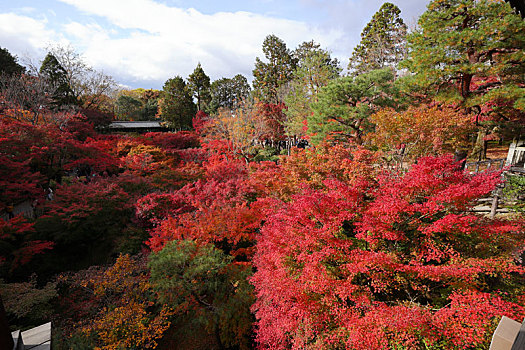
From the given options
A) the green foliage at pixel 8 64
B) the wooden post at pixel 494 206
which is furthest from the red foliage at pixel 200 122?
the wooden post at pixel 494 206

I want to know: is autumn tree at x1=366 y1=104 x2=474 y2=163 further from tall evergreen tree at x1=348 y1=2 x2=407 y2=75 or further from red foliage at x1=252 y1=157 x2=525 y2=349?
tall evergreen tree at x1=348 y1=2 x2=407 y2=75

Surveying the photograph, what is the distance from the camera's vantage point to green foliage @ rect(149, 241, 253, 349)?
7102 mm

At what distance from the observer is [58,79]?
91.9 feet

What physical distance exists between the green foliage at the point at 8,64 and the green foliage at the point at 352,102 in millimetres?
34275

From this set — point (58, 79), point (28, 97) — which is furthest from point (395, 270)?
point (58, 79)

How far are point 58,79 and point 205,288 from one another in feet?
113

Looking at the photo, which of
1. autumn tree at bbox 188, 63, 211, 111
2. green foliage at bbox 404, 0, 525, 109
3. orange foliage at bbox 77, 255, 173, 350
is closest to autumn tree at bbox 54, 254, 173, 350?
orange foliage at bbox 77, 255, 173, 350

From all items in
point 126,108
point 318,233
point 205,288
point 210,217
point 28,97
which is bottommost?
point 205,288

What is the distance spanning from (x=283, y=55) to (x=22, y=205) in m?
33.2

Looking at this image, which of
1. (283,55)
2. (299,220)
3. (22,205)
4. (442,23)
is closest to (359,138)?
(442,23)

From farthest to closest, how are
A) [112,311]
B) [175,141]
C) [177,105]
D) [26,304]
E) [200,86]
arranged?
[200,86]
[177,105]
[175,141]
[112,311]
[26,304]

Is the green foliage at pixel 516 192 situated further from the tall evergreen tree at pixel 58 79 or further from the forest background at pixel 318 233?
the tall evergreen tree at pixel 58 79

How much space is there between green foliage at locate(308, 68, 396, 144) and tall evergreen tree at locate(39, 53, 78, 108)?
1215 inches

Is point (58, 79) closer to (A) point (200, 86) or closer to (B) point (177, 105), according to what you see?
(B) point (177, 105)
